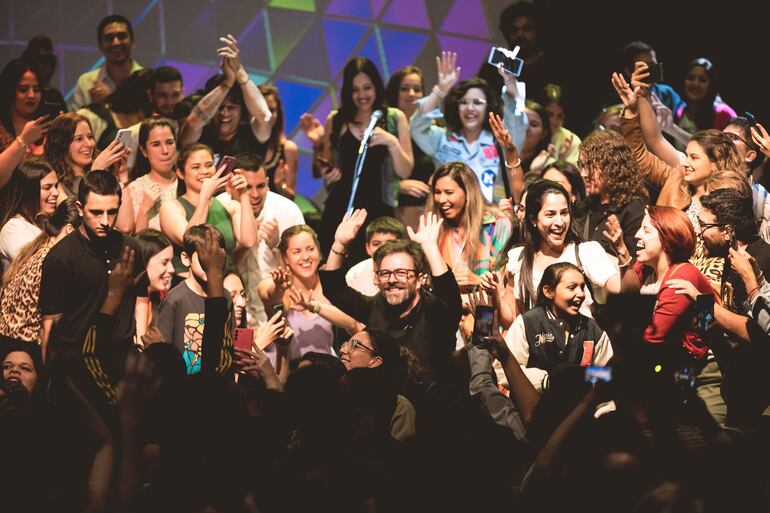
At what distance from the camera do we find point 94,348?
418 cm

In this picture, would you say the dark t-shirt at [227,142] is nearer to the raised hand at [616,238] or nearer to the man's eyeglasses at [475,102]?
the man's eyeglasses at [475,102]

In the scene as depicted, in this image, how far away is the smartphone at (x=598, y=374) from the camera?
12.0 ft

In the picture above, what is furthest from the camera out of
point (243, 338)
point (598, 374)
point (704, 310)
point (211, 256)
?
point (243, 338)

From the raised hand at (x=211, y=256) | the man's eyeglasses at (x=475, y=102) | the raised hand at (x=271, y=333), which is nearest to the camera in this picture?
the raised hand at (x=211, y=256)

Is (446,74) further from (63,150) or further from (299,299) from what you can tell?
(63,150)

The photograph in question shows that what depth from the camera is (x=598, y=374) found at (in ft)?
12.4

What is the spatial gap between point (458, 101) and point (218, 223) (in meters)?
1.48

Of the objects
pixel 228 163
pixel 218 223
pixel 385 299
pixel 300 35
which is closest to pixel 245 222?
pixel 218 223

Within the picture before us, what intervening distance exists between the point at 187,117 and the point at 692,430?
3630 millimetres

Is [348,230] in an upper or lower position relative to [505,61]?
lower

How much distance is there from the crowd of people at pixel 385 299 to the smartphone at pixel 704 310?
0.01 meters

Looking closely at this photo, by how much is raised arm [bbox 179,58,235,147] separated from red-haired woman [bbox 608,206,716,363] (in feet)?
8.03

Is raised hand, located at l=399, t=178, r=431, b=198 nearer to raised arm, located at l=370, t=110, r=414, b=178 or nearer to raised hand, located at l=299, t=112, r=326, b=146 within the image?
raised arm, located at l=370, t=110, r=414, b=178

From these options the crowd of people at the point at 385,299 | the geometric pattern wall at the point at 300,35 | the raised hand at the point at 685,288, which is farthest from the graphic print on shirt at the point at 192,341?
the geometric pattern wall at the point at 300,35
